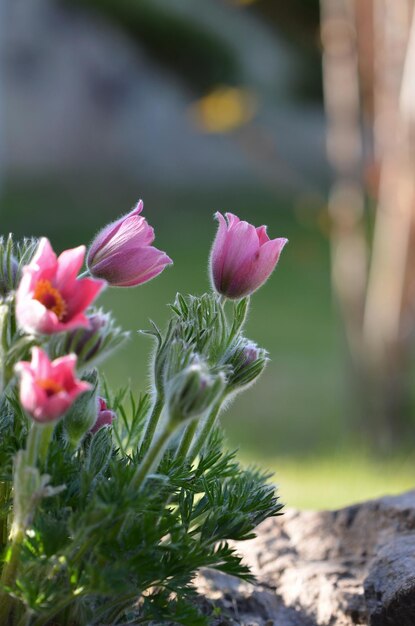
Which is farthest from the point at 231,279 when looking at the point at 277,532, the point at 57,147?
the point at 57,147

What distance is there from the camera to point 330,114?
4.36 meters

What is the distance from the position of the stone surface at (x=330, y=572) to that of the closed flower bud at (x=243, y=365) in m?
0.37

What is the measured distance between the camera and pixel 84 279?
92cm

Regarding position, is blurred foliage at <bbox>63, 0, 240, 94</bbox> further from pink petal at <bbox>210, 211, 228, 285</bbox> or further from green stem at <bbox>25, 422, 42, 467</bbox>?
green stem at <bbox>25, 422, 42, 467</bbox>

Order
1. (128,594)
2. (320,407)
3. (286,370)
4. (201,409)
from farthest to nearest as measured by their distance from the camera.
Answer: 1. (286,370)
2. (320,407)
3. (128,594)
4. (201,409)

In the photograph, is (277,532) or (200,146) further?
(200,146)

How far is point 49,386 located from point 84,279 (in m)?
0.12

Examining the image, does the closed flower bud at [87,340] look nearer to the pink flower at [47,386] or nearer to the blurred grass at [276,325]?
the pink flower at [47,386]

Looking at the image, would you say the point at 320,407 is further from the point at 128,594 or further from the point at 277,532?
the point at 128,594

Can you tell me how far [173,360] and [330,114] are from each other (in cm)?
352

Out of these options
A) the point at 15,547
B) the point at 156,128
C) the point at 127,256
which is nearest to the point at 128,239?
the point at 127,256

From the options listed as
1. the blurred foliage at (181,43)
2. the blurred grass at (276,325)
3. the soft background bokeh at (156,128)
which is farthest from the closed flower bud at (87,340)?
the blurred foliage at (181,43)

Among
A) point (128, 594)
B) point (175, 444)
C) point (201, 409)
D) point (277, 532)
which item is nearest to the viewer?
point (201, 409)

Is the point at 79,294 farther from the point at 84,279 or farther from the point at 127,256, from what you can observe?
the point at 127,256
